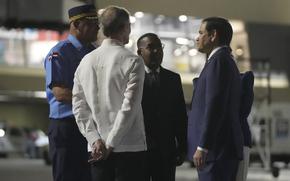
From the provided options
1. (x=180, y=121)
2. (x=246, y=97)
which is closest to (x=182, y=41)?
(x=180, y=121)

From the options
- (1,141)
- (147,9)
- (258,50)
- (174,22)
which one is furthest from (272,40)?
(147,9)

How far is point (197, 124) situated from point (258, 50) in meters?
25.1

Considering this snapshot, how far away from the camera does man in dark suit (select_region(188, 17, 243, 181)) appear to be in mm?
4164

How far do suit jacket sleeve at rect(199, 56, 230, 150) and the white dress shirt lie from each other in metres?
0.41

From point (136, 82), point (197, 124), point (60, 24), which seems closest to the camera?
point (136, 82)

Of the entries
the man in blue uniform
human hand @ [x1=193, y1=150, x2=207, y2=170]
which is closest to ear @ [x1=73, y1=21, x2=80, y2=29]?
the man in blue uniform

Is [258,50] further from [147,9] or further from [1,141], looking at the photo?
[147,9]

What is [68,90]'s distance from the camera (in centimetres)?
448

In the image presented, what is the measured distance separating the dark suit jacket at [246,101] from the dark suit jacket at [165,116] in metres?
0.44

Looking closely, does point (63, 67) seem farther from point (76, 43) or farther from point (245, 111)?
point (245, 111)

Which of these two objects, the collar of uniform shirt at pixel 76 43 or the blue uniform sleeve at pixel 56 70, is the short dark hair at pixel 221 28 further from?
the blue uniform sleeve at pixel 56 70

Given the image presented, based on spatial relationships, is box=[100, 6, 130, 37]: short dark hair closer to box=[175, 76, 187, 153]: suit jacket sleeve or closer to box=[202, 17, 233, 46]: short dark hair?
box=[202, 17, 233, 46]: short dark hair

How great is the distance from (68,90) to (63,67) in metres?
0.17

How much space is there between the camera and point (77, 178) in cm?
462
